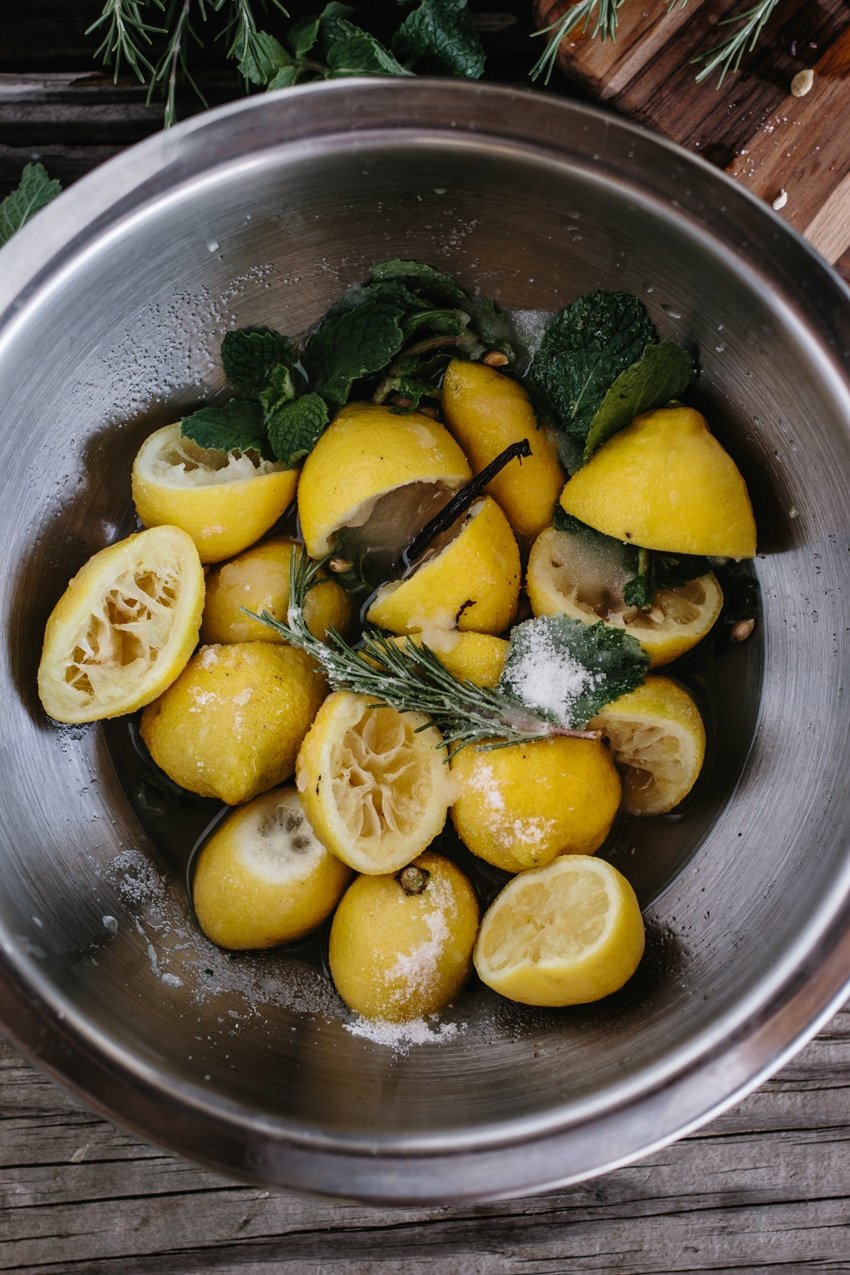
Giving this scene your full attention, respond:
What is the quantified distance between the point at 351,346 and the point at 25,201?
2.03 feet

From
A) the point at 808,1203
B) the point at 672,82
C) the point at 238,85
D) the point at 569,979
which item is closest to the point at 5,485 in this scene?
the point at 238,85

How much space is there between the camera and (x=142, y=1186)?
1520mm

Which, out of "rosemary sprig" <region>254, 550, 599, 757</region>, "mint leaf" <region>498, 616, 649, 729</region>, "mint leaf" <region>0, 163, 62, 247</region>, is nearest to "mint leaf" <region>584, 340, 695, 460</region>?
"mint leaf" <region>498, 616, 649, 729</region>

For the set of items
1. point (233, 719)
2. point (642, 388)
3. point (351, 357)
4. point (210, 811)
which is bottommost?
point (210, 811)

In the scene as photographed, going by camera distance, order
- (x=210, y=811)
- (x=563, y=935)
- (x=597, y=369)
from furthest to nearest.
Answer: (x=210, y=811) < (x=597, y=369) < (x=563, y=935)

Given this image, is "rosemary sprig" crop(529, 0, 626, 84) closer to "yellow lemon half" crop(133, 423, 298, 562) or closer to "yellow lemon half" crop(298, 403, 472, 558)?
"yellow lemon half" crop(298, 403, 472, 558)

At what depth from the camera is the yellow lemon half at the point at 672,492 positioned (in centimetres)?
122

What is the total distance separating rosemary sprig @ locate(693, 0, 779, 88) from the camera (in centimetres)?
132

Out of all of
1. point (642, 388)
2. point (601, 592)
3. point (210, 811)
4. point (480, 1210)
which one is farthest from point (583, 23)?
point (480, 1210)

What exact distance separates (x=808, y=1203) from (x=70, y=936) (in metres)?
1.21

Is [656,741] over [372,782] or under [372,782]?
over

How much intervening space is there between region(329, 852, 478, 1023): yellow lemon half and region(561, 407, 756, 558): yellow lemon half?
1.72ft

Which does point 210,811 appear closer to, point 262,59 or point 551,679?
point 551,679

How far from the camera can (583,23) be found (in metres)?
1.37
